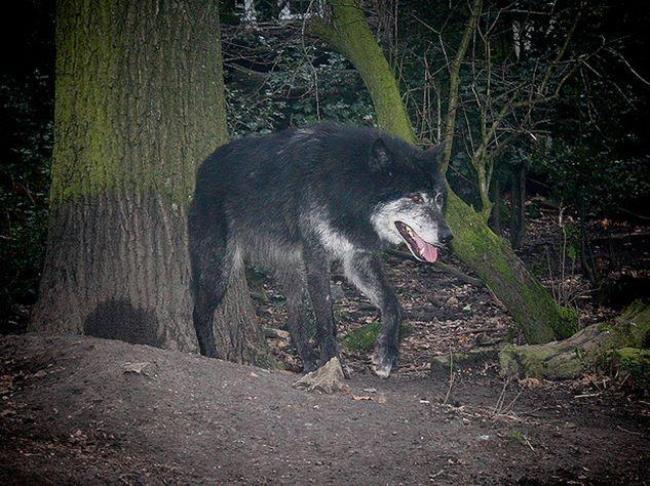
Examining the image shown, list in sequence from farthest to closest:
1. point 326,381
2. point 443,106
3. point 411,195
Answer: point 443,106 < point 411,195 < point 326,381

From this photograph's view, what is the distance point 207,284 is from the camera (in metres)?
5.43

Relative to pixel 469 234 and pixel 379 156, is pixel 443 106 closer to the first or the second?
pixel 469 234

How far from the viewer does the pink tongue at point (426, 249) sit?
5590 mm

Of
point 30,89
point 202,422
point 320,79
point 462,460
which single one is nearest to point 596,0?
point 320,79

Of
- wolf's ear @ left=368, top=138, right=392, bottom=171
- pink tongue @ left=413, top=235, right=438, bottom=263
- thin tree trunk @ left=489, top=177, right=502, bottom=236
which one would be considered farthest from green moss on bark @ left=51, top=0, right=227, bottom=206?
thin tree trunk @ left=489, top=177, right=502, bottom=236

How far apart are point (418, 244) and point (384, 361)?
1077 mm

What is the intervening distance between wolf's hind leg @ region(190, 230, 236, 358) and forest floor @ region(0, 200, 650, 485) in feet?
2.66

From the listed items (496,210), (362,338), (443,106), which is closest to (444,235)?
(362,338)

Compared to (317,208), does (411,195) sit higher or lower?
higher

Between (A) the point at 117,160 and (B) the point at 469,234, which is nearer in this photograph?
(A) the point at 117,160

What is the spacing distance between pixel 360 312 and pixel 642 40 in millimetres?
4696

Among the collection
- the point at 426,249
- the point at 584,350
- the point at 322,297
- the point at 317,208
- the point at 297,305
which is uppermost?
the point at 317,208

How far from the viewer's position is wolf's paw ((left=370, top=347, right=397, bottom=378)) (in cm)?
565

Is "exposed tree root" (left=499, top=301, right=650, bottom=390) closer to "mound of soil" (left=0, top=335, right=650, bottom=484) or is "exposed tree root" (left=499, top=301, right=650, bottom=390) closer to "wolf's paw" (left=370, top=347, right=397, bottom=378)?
"mound of soil" (left=0, top=335, right=650, bottom=484)
